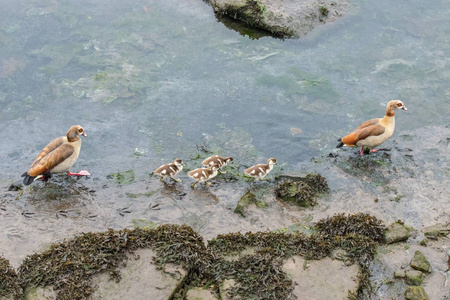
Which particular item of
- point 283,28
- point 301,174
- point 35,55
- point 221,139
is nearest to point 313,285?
point 301,174

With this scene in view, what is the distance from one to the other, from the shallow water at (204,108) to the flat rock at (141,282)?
1.26 metres

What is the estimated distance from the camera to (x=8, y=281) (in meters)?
6.96

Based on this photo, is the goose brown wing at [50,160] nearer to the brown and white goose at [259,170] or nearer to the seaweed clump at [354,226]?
the brown and white goose at [259,170]

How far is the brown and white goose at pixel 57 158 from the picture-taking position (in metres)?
9.01

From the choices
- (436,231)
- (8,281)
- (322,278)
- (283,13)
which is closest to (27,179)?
(8,281)

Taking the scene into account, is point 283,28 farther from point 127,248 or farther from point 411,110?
point 127,248

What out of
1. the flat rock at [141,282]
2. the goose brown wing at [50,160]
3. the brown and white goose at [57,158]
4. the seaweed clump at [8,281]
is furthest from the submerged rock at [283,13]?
the seaweed clump at [8,281]

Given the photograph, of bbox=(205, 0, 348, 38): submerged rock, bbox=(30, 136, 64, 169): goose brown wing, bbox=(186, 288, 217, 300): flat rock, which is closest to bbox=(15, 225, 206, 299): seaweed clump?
bbox=(186, 288, 217, 300): flat rock

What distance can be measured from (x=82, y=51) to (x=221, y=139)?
4.74 meters

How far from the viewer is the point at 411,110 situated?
1129cm

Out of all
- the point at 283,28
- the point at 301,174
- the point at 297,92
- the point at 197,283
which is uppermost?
the point at 283,28

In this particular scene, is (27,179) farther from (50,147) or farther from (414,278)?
(414,278)

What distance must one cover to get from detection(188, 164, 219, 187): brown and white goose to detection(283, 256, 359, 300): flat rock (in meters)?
2.43

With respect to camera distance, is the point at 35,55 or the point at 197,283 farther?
the point at 35,55
